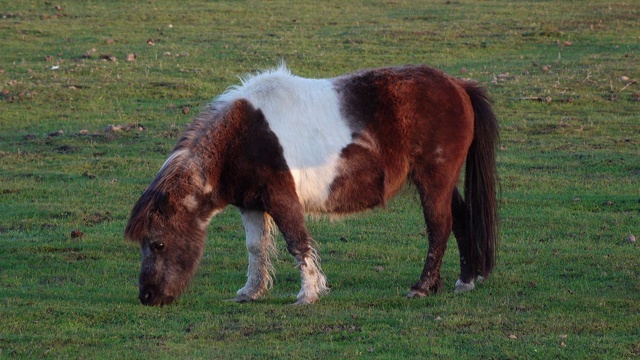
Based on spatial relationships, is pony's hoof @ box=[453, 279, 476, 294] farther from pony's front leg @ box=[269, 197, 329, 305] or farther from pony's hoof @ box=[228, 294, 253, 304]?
pony's hoof @ box=[228, 294, 253, 304]

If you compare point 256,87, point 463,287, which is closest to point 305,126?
point 256,87

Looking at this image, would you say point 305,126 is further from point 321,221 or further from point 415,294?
point 321,221

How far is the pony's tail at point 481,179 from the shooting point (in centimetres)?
928

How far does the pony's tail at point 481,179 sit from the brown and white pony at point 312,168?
1 centimetres

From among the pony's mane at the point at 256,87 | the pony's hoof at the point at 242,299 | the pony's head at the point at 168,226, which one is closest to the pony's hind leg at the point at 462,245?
the pony's hoof at the point at 242,299

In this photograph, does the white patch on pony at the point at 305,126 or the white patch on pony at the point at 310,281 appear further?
the white patch on pony at the point at 305,126

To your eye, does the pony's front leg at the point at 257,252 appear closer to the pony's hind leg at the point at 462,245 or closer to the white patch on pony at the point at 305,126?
the white patch on pony at the point at 305,126

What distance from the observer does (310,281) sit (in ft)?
27.9

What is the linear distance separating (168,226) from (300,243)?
115 centimetres

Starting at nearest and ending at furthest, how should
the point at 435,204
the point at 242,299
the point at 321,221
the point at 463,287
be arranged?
the point at 242,299, the point at 435,204, the point at 463,287, the point at 321,221

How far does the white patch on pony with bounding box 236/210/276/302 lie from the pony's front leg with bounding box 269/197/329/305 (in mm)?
488

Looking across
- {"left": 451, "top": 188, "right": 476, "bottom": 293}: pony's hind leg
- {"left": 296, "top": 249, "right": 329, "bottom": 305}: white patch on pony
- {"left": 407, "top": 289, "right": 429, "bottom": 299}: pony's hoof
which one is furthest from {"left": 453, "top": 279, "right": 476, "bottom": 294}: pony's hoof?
{"left": 296, "top": 249, "right": 329, "bottom": 305}: white patch on pony

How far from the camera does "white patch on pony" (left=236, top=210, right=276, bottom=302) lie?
8.89m

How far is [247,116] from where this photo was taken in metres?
8.55
